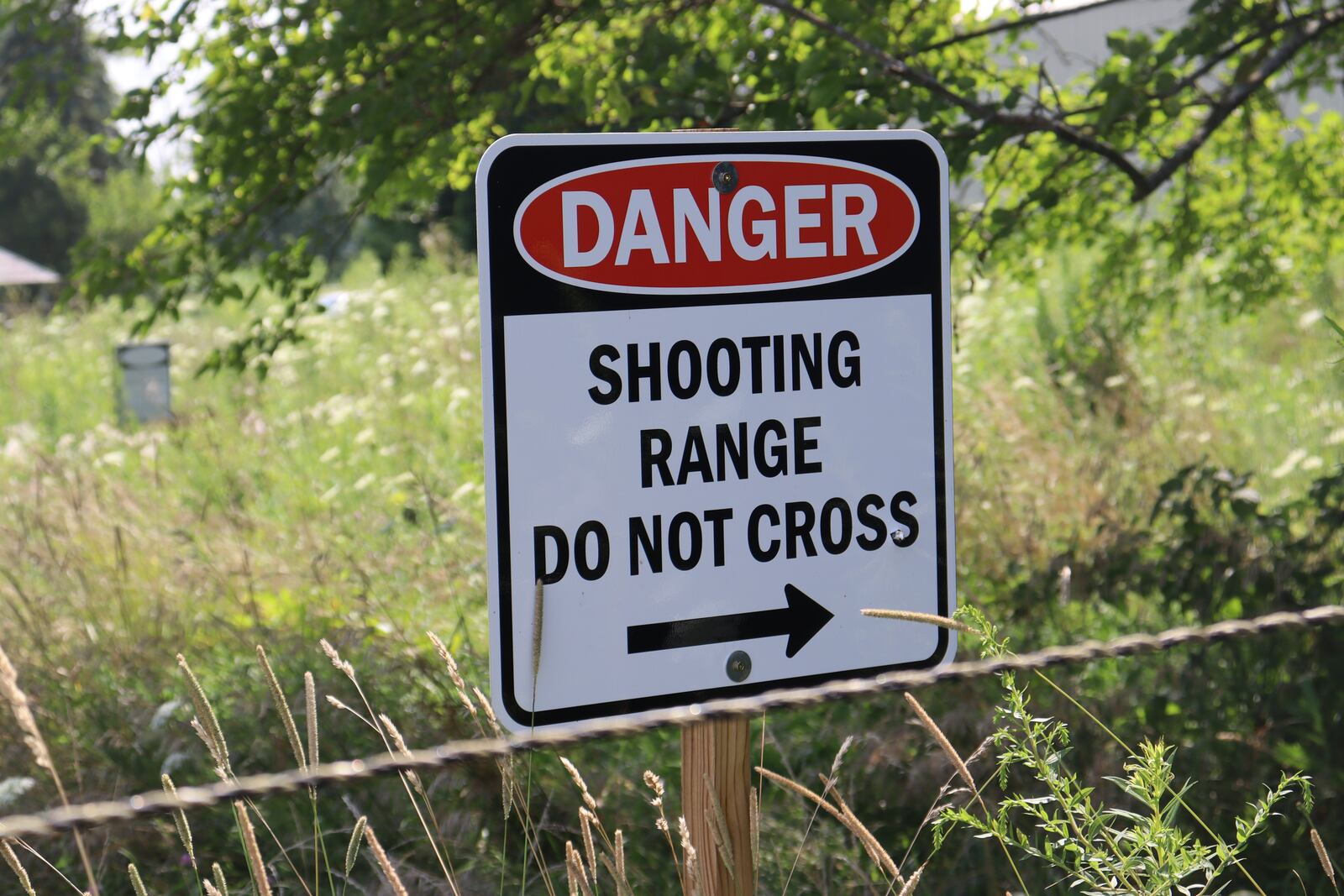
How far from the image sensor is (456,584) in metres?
4.57

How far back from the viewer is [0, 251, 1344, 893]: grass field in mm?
3332

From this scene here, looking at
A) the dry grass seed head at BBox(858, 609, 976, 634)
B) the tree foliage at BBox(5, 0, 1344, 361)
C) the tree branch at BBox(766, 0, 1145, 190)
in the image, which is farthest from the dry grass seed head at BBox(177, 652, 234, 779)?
the tree branch at BBox(766, 0, 1145, 190)

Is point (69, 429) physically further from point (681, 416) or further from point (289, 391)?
point (681, 416)

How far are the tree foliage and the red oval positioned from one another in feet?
4.26

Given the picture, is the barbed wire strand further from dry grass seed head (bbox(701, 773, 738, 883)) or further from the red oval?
the red oval

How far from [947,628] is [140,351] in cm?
895

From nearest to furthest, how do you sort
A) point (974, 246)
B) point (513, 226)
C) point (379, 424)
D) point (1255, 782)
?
point (513, 226) < point (1255, 782) < point (974, 246) < point (379, 424)

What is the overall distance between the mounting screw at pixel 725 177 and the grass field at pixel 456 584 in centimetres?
90

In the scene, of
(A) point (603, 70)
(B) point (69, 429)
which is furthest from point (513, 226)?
(B) point (69, 429)

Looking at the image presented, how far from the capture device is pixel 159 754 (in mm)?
3623

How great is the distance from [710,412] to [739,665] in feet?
1.05

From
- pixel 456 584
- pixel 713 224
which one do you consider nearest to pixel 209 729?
pixel 713 224

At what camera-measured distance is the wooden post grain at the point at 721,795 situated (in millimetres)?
1614

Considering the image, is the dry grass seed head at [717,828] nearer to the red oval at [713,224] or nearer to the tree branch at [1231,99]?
the red oval at [713,224]
